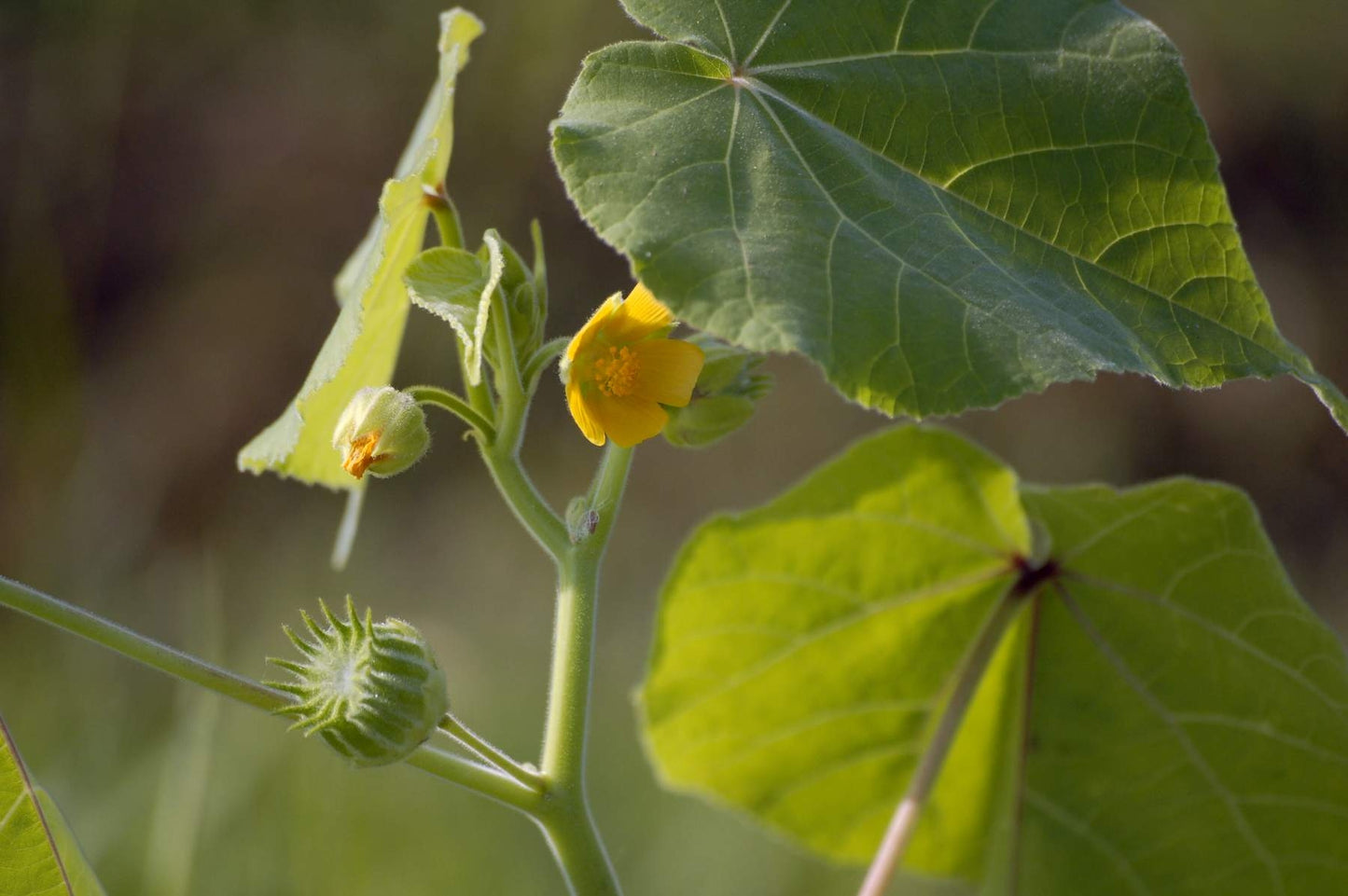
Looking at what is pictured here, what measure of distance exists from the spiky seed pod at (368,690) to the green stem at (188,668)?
17 mm

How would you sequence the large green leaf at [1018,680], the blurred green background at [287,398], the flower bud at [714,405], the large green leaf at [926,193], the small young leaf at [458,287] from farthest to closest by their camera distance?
the blurred green background at [287,398] < the large green leaf at [1018,680] < the flower bud at [714,405] < the small young leaf at [458,287] < the large green leaf at [926,193]

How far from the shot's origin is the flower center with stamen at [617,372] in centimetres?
103

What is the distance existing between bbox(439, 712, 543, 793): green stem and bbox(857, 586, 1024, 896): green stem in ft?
1.58

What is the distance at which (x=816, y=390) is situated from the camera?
5.31 m

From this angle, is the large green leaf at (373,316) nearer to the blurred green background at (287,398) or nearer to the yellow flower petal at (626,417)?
the yellow flower petal at (626,417)

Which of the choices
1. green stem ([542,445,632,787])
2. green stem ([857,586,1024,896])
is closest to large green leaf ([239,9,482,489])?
green stem ([542,445,632,787])

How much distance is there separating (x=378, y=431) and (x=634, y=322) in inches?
9.3

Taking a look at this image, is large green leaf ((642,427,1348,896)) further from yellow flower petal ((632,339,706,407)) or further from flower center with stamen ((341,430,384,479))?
flower center with stamen ((341,430,384,479))

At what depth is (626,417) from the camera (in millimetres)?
1054

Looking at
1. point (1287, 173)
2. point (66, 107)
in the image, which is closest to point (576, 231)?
point (66, 107)

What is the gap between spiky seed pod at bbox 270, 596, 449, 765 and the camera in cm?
92

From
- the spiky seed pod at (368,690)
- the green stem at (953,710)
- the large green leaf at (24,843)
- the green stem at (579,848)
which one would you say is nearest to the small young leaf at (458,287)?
the spiky seed pod at (368,690)

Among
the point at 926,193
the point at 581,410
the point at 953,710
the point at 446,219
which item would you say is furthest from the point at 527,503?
the point at 953,710

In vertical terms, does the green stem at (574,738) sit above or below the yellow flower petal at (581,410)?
below
